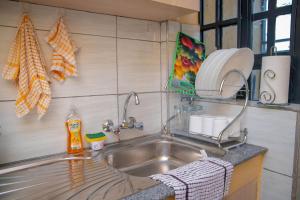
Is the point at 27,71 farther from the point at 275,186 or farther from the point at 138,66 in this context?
the point at 275,186

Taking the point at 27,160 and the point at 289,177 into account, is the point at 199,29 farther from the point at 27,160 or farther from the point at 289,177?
the point at 27,160

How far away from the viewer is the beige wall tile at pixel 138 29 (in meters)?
1.27

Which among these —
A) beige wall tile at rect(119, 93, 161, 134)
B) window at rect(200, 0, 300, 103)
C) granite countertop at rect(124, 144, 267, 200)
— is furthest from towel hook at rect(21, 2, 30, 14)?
window at rect(200, 0, 300, 103)

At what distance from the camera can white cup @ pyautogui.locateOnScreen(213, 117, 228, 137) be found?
118 centimetres

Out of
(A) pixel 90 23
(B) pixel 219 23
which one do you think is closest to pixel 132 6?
(A) pixel 90 23

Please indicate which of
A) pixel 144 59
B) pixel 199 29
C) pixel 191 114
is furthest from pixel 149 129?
pixel 199 29

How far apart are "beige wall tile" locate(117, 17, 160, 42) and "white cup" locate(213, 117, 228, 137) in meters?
0.64

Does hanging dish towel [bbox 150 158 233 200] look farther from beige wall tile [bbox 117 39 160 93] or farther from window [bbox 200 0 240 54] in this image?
window [bbox 200 0 240 54]

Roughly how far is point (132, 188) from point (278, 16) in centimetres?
118

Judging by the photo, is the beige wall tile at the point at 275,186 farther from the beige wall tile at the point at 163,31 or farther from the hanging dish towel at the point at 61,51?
the hanging dish towel at the point at 61,51

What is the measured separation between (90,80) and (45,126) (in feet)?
1.03

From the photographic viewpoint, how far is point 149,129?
1.45 m

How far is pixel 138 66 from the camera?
1.37 m

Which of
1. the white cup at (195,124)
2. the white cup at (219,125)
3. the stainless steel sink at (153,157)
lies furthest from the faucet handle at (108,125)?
the white cup at (219,125)
